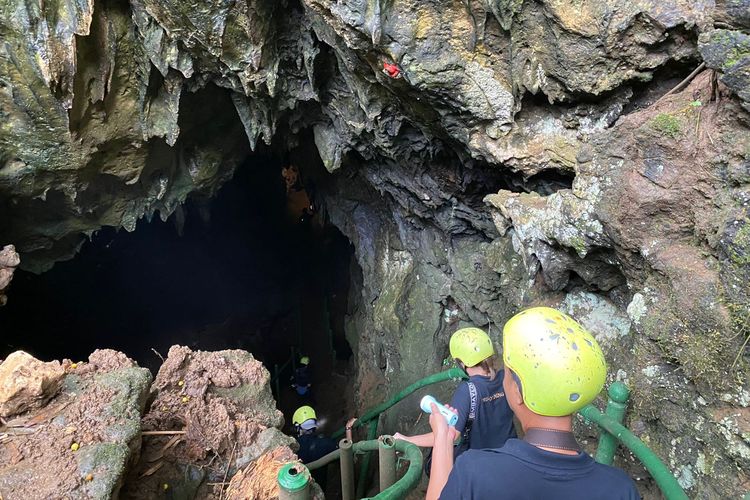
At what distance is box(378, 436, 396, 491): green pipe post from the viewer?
7.07 feet

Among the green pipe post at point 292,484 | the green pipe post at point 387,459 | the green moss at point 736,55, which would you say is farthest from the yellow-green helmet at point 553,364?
the green moss at point 736,55

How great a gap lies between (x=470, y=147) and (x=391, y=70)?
102 centimetres

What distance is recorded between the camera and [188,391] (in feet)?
9.07

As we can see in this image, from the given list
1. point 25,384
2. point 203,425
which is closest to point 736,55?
point 203,425

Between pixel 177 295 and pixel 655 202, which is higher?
pixel 655 202

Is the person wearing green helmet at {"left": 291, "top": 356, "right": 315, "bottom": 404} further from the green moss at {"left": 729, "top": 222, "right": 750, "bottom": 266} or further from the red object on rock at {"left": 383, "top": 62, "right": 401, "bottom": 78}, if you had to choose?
the green moss at {"left": 729, "top": 222, "right": 750, "bottom": 266}

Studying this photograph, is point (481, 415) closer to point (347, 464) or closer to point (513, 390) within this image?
point (347, 464)

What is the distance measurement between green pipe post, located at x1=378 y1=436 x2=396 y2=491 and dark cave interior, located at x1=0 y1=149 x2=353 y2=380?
6961mm

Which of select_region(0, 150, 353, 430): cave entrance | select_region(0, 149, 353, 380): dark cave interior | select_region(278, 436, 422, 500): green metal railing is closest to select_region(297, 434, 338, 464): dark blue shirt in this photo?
select_region(278, 436, 422, 500): green metal railing

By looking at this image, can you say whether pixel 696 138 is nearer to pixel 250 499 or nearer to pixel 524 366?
pixel 524 366

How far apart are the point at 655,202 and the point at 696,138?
1.28 ft

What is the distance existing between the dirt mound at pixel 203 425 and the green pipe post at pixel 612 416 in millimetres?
1557

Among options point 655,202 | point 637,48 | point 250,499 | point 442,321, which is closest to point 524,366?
point 250,499

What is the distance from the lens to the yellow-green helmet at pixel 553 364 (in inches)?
52.7
